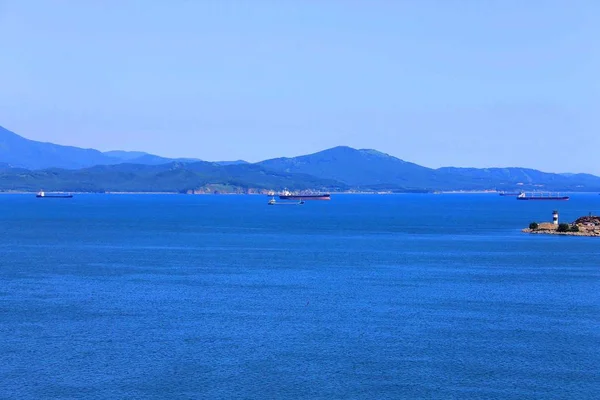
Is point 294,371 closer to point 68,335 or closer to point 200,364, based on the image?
point 200,364

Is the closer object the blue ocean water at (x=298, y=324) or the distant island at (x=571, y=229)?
the blue ocean water at (x=298, y=324)

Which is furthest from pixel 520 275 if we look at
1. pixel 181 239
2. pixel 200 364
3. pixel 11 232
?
pixel 11 232

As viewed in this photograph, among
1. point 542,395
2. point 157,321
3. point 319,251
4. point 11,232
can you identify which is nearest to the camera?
point 542,395

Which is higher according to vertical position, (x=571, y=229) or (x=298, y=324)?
(x=571, y=229)

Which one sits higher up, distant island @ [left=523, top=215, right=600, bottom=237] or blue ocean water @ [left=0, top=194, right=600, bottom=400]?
distant island @ [left=523, top=215, right=600, bottom=237]

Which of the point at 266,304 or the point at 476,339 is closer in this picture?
the point at 476,339

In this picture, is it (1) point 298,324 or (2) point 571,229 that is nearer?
(1) point 298,324

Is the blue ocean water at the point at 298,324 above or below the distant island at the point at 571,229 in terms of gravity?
below

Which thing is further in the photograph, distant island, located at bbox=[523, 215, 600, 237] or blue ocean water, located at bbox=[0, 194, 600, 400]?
distant island, located at bbox=[523, 215, 600, 237]
